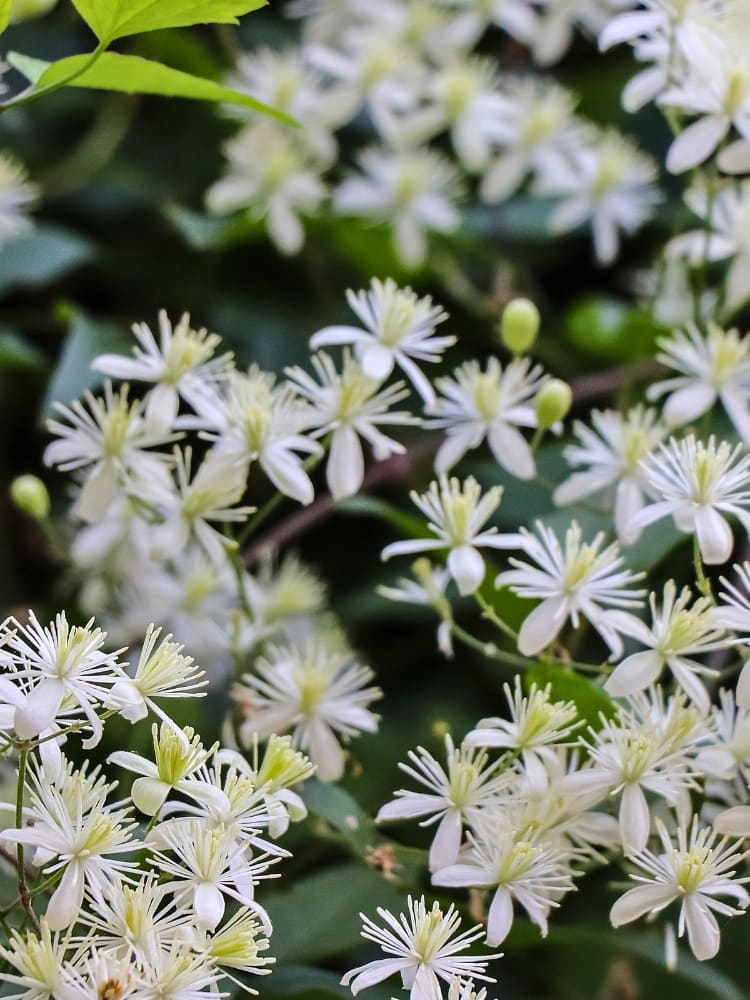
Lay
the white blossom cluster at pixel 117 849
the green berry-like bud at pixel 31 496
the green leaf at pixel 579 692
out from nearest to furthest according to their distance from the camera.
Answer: the white blossom cluster at pixel 117 849
the green leaf at pixel 579 692
the green berry-like bud at pixel 31 496

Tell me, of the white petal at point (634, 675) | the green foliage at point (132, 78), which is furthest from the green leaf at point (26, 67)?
the white petal at point (634, 675)

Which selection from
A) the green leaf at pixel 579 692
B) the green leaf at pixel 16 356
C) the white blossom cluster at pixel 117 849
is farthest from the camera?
the green leaf at pixel 16 356

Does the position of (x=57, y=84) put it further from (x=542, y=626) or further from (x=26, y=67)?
(x=542, y=626)

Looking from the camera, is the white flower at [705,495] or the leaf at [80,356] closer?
the white flower at [705,495]

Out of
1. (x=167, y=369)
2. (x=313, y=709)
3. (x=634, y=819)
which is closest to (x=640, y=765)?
(x=634, y=819)

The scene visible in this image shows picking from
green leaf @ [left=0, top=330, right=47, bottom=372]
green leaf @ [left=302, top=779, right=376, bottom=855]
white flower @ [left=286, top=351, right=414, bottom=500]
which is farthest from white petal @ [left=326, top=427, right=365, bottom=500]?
green leaf @ [left=0, top=330, right=47, bottom=372]

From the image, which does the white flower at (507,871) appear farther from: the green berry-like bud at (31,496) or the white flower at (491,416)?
the green berry-like bud at (31,496)

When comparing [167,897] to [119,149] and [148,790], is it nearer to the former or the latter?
[148,790]

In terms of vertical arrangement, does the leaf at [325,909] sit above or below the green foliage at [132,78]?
below
